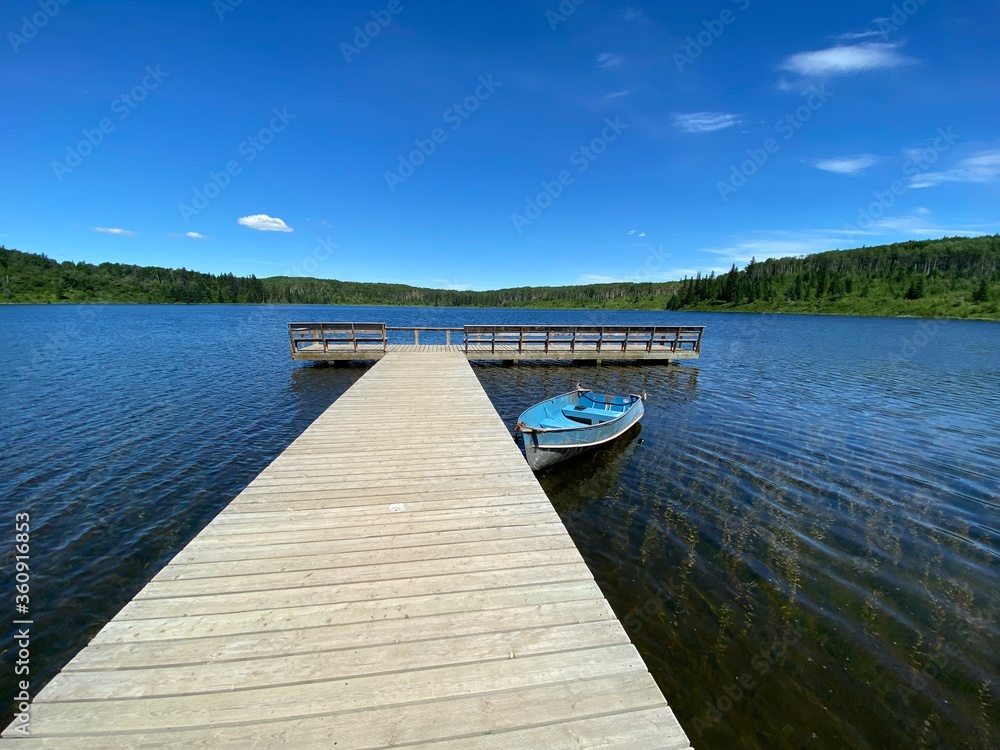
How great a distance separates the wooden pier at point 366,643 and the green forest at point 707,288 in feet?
434

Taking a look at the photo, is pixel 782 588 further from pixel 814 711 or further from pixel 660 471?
pixel 660 471

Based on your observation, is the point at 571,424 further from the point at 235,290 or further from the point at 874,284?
the point at 235,290

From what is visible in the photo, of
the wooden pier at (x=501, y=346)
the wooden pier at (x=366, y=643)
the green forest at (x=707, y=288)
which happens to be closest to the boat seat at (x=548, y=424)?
the wooden pier at (x=366, y=643)

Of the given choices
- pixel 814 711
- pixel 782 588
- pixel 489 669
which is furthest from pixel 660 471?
pixel 489 669

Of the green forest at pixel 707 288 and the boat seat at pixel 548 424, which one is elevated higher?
the green forest at pixel 707 288

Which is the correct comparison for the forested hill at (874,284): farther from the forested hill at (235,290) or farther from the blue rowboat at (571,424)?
the blue rowboat at (571,424)

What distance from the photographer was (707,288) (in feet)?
444

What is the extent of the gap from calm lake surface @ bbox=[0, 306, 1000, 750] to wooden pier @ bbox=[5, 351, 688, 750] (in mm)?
2070

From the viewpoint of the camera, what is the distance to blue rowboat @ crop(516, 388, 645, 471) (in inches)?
333

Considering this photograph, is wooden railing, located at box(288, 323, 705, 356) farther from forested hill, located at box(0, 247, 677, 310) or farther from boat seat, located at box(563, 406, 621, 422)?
forested hill, located at box(0, 247, 677, 310)

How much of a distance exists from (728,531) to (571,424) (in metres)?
4.48

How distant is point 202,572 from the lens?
12.3ft

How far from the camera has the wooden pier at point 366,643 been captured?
232 cm

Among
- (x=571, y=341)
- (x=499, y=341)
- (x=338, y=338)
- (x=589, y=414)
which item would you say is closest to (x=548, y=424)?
(x=589, y=414)
